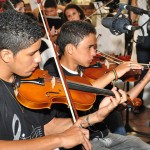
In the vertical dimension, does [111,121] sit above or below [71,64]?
below

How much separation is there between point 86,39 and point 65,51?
0.15 m

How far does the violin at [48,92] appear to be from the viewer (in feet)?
4.46

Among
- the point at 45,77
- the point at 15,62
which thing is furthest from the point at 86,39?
the point at 15,62

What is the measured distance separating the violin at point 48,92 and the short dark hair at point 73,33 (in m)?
0.25

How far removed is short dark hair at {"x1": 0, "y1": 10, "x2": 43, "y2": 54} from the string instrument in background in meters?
0.76

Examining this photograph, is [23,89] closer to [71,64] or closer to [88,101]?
[88,101]

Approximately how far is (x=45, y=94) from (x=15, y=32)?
38 centimetres

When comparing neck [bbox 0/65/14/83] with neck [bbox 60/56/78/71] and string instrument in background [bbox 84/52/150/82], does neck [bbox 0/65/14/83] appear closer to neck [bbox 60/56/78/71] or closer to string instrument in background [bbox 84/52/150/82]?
neck [bbox 60/56/78/71]

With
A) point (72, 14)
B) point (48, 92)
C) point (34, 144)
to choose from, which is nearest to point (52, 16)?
point (72, 14)

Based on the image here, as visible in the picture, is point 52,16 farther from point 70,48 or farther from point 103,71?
point 70,48

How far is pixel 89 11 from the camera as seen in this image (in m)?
5.34

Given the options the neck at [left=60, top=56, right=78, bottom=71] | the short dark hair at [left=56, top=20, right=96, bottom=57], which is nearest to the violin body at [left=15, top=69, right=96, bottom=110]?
the neck at [left=60, top=56, right=78, bottom=71]

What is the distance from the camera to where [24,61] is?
1.25 m

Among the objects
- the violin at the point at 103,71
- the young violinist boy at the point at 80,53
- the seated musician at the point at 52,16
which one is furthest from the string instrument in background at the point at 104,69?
the seated musician at the point at 52,16
